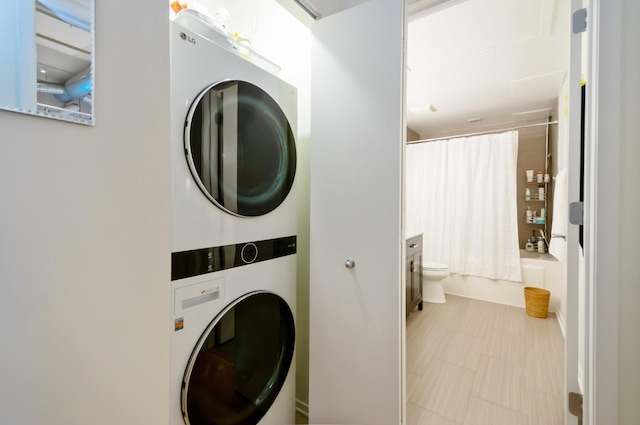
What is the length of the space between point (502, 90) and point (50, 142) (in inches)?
150

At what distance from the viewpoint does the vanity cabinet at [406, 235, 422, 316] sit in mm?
2563

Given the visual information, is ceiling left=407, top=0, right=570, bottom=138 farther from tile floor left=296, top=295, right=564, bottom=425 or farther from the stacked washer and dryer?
tile floor left=296, top=295, right=564, bottom=425

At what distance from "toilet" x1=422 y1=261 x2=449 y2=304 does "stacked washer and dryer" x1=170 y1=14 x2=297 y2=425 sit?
230cm

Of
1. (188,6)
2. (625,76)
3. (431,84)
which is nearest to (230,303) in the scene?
→ (188,6)

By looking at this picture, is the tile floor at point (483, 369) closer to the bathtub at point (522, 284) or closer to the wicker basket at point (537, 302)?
the wicker basket at point (537, 302)

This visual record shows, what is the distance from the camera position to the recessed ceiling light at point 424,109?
136 inches

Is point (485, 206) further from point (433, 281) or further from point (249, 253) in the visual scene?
point (249, 253)

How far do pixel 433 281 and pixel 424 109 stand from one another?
2196mm

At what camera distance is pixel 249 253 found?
1130 mm

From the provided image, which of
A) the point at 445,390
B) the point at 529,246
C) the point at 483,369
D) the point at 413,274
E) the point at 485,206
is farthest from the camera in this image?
the point at 529,246

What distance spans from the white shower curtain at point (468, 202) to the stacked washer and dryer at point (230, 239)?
2866 millimetres

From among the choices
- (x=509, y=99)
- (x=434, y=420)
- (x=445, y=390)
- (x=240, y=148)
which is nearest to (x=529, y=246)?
(x=509, y=99)

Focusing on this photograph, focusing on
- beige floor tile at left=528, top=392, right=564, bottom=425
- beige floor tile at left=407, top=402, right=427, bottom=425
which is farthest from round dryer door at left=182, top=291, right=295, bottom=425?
beige floor tile at left=528, top=392, right=564, bottom=425

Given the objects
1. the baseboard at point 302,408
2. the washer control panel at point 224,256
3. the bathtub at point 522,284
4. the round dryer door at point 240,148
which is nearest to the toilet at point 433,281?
the bathtub at point 522,284
